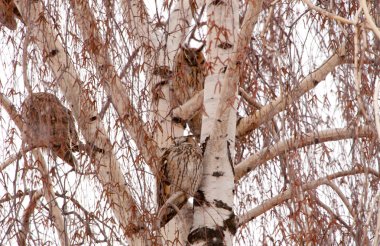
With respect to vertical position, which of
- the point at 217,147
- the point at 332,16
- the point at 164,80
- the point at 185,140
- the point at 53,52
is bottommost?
the point at 332,16

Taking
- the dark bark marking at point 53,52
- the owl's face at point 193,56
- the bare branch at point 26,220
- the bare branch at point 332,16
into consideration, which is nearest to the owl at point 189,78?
the owl's face at point 193,56

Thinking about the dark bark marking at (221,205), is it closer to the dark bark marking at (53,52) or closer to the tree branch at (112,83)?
the tree branch at (112,83)

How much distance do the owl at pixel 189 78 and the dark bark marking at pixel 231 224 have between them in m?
0.73

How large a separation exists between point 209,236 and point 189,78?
132 cm

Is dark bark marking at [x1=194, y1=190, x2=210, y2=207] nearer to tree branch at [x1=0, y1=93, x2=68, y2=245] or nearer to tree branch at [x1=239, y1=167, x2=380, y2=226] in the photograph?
tree branch at [x1=239, y1=167, x2=380, y2=226]

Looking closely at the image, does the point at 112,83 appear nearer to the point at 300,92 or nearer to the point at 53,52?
the point at 53,52

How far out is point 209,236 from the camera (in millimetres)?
3799

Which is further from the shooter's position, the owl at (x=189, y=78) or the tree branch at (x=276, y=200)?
the owl at (x=189, y=78)

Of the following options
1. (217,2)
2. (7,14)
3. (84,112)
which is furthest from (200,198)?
(7,14)

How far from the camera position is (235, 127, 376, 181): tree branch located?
3.74 metres

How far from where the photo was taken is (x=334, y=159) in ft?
14.1

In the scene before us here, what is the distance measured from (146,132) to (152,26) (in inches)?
43.8

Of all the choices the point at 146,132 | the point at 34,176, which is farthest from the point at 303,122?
the point at 34,176

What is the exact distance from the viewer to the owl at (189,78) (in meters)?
4.32
